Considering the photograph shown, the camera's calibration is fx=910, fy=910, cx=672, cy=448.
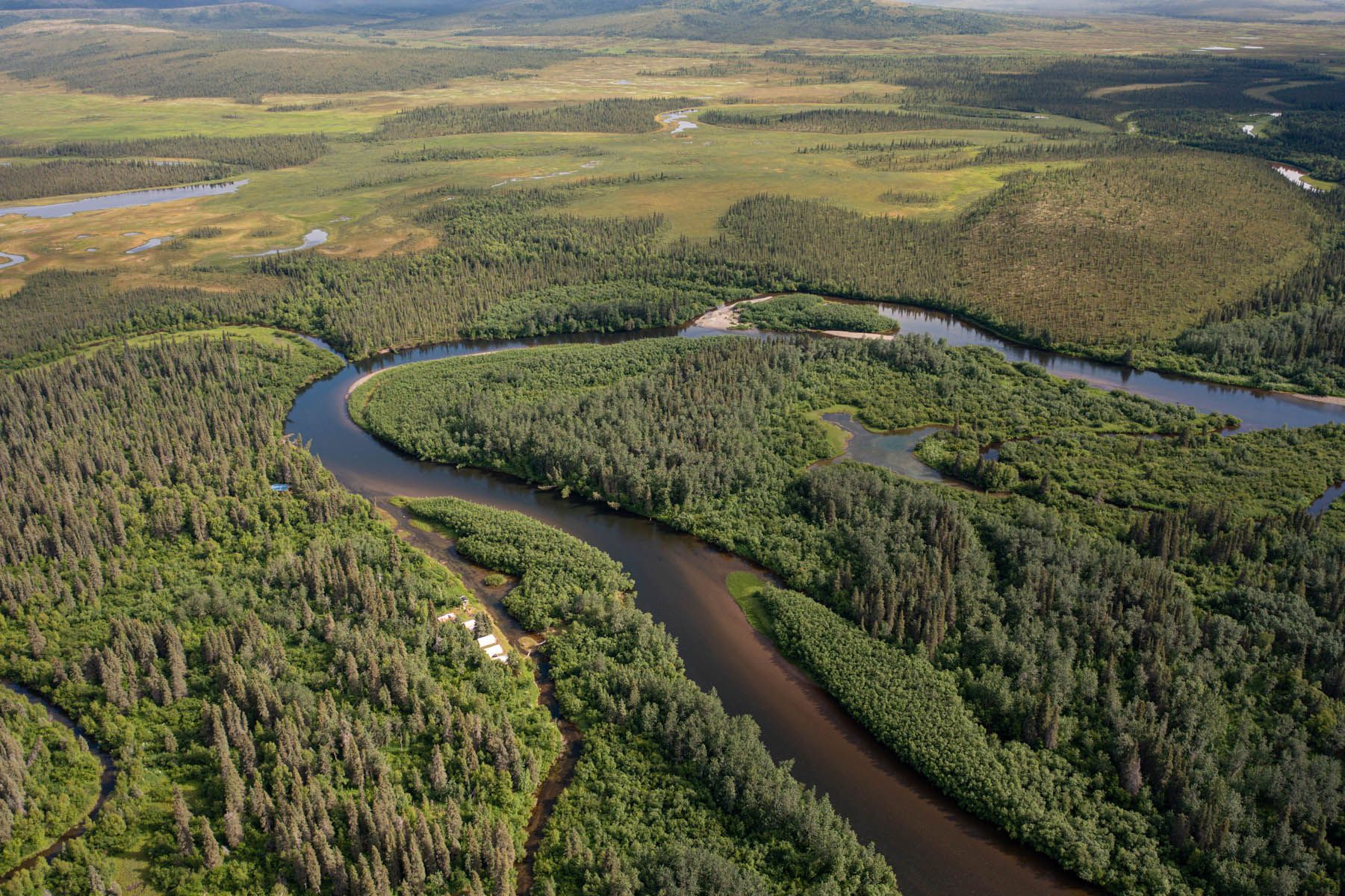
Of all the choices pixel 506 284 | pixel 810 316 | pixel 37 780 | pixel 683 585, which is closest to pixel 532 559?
pixel 683 585

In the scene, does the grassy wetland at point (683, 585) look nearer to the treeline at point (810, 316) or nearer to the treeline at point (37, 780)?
the treeline at point (37, 780)

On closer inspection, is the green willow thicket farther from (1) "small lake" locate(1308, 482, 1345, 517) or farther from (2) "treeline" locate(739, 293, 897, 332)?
(2) "treeline" locate(739, 293, 897, 332)

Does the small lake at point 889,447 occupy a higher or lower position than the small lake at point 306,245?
lower

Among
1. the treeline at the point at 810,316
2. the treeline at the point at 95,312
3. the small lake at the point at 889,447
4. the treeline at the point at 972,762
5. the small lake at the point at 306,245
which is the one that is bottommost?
the treeline at the point at 972,762

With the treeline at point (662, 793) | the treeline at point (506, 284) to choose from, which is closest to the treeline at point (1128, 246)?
the treeline at point (506, 284)

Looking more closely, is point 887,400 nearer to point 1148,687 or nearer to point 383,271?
point 1148,687

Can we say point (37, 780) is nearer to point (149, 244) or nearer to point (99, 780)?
point (99, 780)
